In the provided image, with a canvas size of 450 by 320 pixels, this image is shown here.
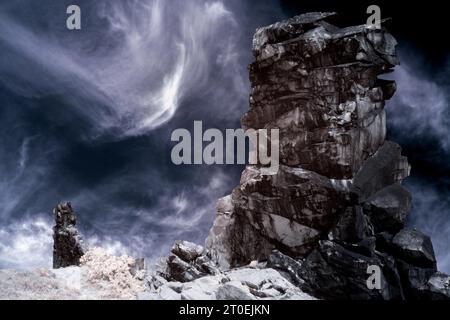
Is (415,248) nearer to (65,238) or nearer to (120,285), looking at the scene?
(120,285)

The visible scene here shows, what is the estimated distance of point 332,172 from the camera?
2334 cm

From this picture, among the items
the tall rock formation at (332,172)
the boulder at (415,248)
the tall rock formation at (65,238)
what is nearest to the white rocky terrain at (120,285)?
the tall rock formation at (65,238)

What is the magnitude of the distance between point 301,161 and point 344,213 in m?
4.74

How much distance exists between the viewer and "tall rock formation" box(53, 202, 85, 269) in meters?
24.0

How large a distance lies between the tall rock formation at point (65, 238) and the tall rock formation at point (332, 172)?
41.9 feet

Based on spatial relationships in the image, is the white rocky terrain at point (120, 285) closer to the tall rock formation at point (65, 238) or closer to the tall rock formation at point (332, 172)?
the tall rock formation at point (65, 238)

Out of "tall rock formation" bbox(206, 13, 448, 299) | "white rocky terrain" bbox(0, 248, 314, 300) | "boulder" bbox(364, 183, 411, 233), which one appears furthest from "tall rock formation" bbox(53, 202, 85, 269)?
"boulder" bbox(364, 183, 411, 233)

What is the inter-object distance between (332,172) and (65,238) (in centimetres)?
2007

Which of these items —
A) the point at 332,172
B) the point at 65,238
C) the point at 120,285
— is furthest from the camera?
the point at 65,238

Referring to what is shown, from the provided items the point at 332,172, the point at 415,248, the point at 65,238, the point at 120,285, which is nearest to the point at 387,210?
the point at 415,248

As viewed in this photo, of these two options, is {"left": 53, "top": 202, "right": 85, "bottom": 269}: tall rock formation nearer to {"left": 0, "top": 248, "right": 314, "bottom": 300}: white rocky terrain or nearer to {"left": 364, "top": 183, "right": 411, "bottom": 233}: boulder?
{"left": 0, "top": 248, "right": 314, "bottom": 300}: white rocky terrain

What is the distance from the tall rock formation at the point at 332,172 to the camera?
73.2 ft

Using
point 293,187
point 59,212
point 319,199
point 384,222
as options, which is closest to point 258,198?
point 293,187
